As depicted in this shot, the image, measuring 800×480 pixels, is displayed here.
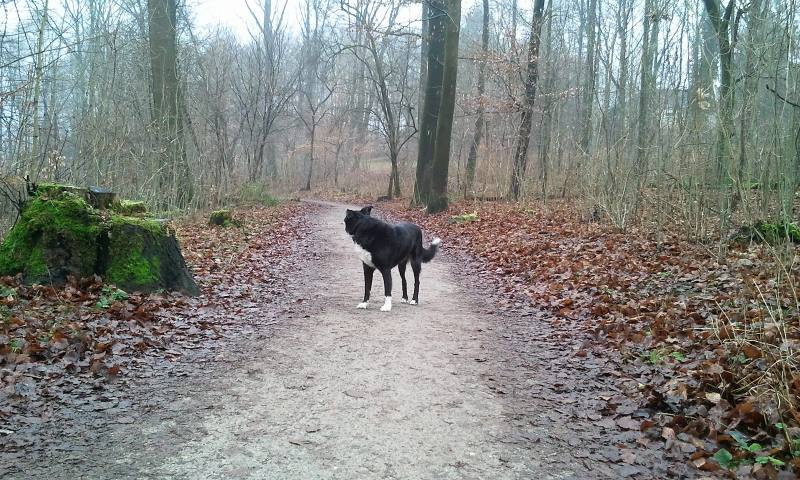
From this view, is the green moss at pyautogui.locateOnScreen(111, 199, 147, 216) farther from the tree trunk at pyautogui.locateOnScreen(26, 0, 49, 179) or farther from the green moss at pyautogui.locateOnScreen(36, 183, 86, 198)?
the tree trunk at pyautogui.locateOnScreen(26, 0, 49, 179)

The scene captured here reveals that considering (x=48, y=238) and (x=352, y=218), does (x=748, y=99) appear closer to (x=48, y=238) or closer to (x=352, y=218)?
(x=352, y=218)

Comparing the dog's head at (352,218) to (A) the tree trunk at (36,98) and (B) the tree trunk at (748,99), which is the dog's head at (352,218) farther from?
(B) the tree trunk at (748,99)

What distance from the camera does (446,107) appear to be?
1728cm

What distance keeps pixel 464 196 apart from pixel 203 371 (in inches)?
612

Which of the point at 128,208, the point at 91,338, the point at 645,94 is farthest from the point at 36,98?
the point at 645,94

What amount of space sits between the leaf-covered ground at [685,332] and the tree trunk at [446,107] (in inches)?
292

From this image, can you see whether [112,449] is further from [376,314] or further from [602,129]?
[602,129]

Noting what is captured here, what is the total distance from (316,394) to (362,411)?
20.0 inches

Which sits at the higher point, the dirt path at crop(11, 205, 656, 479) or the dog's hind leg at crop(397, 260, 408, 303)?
the dog's hind leg at crop(397, 260, 408, 303)

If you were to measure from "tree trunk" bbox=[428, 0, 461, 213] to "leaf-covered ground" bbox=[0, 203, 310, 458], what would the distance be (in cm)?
1017

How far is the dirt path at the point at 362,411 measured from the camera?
3.24 metres

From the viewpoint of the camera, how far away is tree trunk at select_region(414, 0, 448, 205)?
19344 millimetres

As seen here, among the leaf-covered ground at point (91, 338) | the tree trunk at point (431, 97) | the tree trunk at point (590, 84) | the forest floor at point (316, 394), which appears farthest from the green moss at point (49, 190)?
the tree trunk at point (431, 97)

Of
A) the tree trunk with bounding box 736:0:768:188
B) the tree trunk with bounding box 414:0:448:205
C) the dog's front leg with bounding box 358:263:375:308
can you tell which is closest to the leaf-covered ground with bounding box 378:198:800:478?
the tree trunk with bounding box 736:0:768:188
